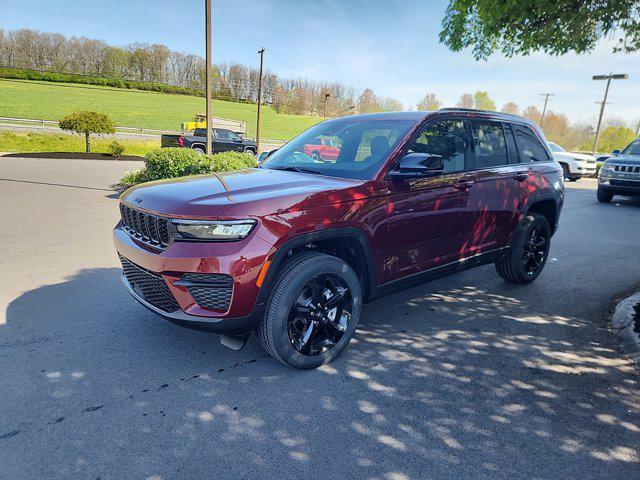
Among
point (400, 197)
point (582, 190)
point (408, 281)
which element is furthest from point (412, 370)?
point (582, 190)

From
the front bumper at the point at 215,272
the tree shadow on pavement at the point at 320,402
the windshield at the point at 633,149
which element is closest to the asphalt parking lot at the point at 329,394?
the tree shadow on pavement at the point at 320,402

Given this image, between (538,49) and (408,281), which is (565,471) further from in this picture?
(538,49)

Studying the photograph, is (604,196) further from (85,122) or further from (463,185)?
(85,122)

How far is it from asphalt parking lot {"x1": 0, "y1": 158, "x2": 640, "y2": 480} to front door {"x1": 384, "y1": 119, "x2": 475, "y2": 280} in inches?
27.4

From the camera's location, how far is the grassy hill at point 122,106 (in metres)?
48.0

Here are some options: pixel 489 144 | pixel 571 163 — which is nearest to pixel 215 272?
pixel 489 144

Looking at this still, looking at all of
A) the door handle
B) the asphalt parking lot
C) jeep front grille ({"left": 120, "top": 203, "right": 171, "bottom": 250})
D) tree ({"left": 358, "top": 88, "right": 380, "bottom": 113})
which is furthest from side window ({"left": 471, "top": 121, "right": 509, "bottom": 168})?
tree ({"left": 358, "top": 88, "right": 380, "bottom": 113})

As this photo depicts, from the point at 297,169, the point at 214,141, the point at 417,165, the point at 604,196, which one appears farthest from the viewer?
the point at 214,141

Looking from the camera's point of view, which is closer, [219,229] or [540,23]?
[219,229]

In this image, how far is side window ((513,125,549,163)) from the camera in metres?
4.58

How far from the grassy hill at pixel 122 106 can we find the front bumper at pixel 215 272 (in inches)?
1945

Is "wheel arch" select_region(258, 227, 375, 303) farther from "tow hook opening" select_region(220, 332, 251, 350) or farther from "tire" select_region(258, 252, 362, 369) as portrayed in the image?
"tow hook opening" select_region(220, 332, 251, 350)

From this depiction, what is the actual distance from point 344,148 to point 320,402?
7.05 feet

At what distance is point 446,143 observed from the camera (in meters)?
3.74
